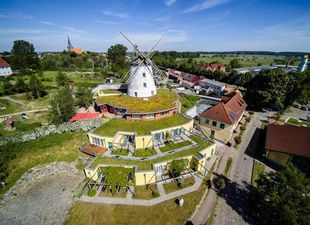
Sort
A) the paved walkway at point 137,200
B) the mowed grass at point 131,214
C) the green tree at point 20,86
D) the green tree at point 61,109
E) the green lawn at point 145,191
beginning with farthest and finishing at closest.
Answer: the green tree at point 20,86, the green tree at point 61,109, the green lawn at point 145,191, the paved walkway at point 137,200, the mowed grass at point 131,214

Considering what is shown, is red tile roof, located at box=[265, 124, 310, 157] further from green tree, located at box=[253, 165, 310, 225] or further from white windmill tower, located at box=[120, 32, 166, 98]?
white windmill tower, located at box=[120, 32, 166, 98]

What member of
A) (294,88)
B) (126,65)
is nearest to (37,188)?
(294,88)

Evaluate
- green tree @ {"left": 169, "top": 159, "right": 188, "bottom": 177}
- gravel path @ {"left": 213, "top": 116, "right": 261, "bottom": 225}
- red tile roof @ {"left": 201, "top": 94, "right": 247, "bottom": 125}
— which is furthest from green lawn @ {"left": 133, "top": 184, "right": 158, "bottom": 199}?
red tile roof @ {"left": 201, "top": 94, "right": 247, "bottom": 125}

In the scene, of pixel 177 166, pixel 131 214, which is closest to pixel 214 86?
pixel 177 166

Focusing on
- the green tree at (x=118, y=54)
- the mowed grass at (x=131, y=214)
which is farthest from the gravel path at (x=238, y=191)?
the green tree at (x=118, y=54)

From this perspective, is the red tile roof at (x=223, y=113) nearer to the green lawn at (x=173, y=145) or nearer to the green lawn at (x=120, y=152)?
the green lawn at (x=173, y=145)

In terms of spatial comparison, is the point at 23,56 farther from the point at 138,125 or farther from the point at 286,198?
the point at 286,198
